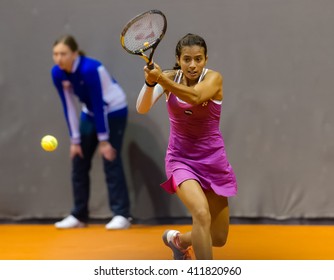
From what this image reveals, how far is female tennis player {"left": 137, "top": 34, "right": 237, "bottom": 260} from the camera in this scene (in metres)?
3.62

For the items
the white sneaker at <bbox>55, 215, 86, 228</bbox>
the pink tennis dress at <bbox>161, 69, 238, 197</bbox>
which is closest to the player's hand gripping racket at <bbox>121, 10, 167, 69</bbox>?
the pink tennis dress at <bbox>161, 69, 238, 197</bbox>

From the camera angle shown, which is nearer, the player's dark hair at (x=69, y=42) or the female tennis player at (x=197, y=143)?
the female tennis player at (x=197, y=143)

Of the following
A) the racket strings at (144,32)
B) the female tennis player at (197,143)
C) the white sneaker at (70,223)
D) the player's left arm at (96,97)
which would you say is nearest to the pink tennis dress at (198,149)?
the female tennis player at (197,143)

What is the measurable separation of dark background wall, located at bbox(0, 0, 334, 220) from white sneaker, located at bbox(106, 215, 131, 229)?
0.26 meters

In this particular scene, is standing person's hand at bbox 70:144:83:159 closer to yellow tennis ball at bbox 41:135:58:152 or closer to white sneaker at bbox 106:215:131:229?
yellow tennis ball at bbox 41:135:58:152

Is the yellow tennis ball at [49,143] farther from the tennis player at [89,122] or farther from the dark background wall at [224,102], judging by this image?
the dark background wall at [224,102]

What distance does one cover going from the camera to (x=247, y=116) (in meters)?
Answer: 5.87

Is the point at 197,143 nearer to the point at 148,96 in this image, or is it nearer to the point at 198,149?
the point at 198,149

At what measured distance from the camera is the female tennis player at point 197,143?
3.62 meters

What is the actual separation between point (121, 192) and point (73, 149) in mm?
559

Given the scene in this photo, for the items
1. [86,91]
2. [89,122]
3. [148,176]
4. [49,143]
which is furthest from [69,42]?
[148,176]

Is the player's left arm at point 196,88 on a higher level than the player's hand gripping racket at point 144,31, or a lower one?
lower
